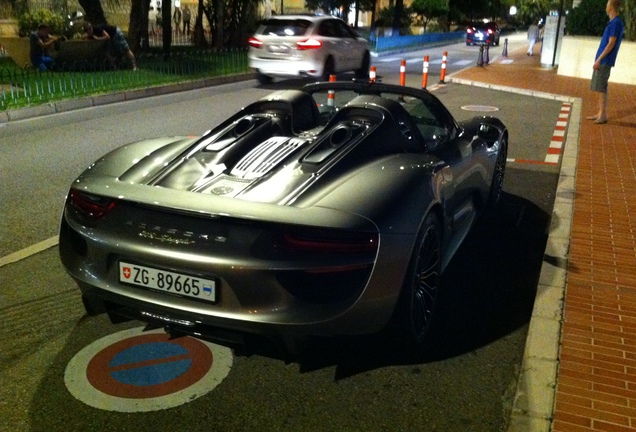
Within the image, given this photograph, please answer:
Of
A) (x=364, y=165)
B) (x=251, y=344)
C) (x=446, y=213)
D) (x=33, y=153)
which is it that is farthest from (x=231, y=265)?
(x=33, y=153)

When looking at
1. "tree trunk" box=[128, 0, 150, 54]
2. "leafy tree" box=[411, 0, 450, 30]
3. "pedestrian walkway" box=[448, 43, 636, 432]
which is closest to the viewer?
"pedestrian walkway" box=[448, 43, 636, 432]

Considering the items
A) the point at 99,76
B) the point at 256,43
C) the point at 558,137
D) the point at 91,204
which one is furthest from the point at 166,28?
the point at 91,204

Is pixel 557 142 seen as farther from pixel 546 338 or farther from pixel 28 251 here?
pixel 28 251

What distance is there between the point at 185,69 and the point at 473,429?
665 inches

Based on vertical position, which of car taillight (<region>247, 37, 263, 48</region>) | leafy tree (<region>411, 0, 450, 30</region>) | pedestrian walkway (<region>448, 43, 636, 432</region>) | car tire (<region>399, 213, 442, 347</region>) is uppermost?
leafy tree (<region>411, 0, 450, 30</region>)

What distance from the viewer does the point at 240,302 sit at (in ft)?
9.68

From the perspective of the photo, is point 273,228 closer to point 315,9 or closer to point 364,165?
point 364,165

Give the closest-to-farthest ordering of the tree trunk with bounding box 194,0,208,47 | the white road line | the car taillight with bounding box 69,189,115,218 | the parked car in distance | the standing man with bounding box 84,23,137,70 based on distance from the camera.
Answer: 1. the car taillight with bounding box 69,189,115,218
2. the white road line
3. the standing man with bounding box 84,23,137,70
4. the tree trunk with bounding box 194,0,208,47
5. the parked car in distance

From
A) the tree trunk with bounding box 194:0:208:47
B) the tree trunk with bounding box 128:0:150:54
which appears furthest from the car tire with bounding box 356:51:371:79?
the tree trunk with bounding box 194:0:208:47

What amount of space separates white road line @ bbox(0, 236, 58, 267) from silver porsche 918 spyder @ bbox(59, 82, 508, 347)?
55.1 inches

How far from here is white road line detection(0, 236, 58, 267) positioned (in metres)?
4.79

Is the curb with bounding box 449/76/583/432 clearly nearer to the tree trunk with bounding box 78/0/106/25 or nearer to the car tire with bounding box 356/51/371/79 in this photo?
the car tire with bounding box 356/51/371/79

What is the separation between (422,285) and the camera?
3648 millimetres

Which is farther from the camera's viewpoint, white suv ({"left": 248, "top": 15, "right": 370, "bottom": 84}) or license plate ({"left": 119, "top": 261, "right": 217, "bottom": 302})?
white suv ({"left": 248, "top": 15, "right": 370, "bottom": 84})
